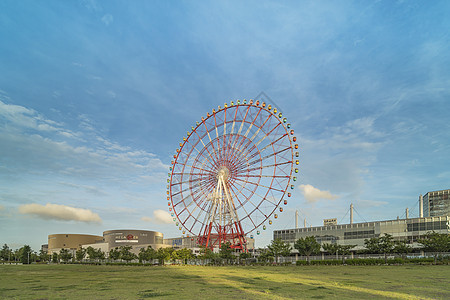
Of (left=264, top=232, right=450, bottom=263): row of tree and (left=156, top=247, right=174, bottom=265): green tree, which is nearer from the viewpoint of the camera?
(left=264, top=232, right=450, bottom=263): row of tree

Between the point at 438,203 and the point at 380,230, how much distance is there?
287 feet

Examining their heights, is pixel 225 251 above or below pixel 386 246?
below

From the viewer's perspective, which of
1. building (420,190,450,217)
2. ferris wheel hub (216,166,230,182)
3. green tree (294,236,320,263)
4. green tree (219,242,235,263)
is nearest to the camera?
ferris wheel hub (216,166,230,182)

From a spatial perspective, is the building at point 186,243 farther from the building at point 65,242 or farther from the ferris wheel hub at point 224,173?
the ferris wheel hub at point 224,173

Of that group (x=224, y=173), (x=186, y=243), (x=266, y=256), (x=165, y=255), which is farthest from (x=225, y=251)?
(x=186, y=243)

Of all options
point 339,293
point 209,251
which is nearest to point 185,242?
point 209,251

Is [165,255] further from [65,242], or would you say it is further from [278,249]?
[65,242]

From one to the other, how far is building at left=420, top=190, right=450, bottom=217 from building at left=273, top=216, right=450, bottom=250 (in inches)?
3226

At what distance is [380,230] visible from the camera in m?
99.1

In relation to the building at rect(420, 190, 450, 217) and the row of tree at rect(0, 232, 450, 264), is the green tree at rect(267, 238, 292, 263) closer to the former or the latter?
the row of tree at rect(0, 232, 450, 264)

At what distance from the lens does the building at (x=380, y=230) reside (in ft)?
298

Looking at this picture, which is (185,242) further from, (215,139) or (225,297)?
(225,297)

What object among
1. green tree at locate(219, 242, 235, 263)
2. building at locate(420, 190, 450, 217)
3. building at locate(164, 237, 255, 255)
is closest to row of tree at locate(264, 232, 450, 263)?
green tree at locate(219, 242, 235, 263)

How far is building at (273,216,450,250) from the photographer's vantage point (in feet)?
298
